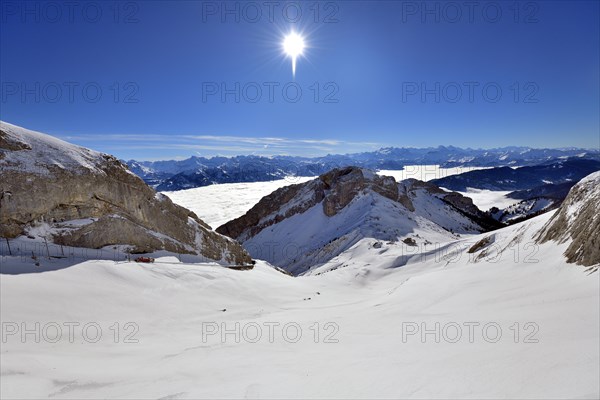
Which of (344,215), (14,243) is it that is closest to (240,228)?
(344,215)

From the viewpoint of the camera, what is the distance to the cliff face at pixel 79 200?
55.4 feet

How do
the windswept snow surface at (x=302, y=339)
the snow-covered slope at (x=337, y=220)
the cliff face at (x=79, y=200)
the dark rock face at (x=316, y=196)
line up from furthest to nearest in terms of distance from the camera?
the dark rock face at (x=316, y=196) → the snow-covered slope at (x=337, y=220) → the cliff face at (x=79, y=200) → the windswept snow surface at (x=302, y=339)

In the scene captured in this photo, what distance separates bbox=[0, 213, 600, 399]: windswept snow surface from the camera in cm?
580

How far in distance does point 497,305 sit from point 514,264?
6461mm

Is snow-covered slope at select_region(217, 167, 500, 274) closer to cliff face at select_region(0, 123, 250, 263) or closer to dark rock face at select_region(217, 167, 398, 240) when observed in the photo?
dark rock face at select_region(217, 167, 398, 240)

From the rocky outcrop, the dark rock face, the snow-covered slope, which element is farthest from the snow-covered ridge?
the dark rock face

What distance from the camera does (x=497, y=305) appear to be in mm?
10070

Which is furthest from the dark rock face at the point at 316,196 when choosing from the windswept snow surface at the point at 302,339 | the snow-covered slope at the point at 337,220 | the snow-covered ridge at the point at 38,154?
the windswept snow surface at the point at 302,339

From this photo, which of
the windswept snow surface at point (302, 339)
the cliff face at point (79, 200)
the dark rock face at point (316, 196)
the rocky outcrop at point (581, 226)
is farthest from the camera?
the dark rock face at point (316, 196)

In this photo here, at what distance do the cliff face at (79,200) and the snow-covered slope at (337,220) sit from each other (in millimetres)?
29811

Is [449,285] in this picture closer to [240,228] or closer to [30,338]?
[30,338]

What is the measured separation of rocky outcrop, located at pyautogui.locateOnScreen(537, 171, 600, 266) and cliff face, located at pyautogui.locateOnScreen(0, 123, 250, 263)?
23670 millimetres

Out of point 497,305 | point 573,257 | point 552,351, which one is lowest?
point 497,305

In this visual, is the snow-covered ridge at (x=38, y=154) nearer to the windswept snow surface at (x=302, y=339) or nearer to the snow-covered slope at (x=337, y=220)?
the windswept snow surface at (x=302, y=339)
